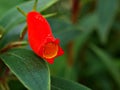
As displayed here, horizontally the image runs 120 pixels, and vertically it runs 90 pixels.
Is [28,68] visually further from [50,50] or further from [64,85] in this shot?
[64,85]

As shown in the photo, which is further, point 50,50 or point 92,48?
point 92,48

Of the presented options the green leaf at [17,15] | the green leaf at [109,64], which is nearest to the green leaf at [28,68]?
the green leaf at [17,15]

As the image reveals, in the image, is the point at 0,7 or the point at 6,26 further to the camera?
the point at 0,7

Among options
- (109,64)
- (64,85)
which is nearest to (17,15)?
(64,85)

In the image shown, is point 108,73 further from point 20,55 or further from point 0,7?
point 20,55

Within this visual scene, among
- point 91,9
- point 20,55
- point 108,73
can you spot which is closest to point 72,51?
point 108,73

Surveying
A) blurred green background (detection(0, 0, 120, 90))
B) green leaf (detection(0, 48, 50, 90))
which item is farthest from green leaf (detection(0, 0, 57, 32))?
blurred green background (detection(0, 0, 120, 90))
